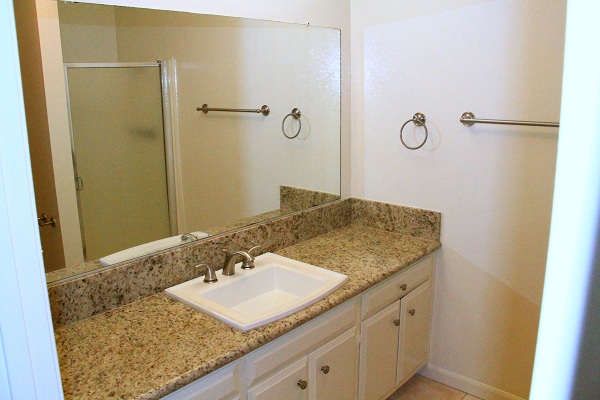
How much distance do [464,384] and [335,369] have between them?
97cm

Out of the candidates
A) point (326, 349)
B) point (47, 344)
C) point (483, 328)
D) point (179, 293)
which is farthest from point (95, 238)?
point (483, 328)

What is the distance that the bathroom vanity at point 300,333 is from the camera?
1.29m

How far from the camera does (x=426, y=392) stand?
243 cm

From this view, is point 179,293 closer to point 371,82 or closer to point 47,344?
point 47,344

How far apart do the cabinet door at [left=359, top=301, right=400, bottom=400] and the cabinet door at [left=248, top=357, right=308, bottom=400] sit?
40 centimetres

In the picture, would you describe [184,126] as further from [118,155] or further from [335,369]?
[335,369]

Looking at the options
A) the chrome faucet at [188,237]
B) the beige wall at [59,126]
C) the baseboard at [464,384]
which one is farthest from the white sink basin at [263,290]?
the baseboard at [464,384]

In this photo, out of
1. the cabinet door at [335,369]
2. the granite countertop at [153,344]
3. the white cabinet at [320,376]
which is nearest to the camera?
the granite countertop at [153,344]

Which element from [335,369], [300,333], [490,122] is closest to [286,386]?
[300,333]

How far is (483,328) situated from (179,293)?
4.90ft

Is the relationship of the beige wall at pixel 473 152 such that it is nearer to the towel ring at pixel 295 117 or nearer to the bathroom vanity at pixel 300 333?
the bathroom vanity at pixel 300 333

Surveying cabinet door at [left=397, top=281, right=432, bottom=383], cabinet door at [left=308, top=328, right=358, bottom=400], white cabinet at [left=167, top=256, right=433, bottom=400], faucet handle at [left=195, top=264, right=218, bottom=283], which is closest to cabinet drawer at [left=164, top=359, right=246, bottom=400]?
white cabinet at [left=167, top=256, right=433, bottom=400]

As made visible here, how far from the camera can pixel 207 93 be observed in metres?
1.97

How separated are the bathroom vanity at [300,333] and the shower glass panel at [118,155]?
15 cm
